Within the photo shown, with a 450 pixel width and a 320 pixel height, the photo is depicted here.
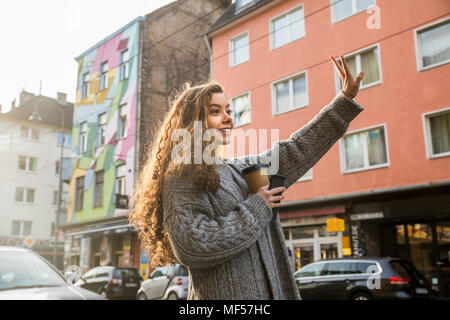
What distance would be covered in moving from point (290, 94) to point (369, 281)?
960 centimetres

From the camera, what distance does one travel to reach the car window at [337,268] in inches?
448

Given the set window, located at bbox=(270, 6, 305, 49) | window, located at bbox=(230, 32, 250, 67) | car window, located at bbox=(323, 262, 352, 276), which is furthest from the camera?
window, located at bbox=(230, 32, 250, 67)

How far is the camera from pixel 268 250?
1.68 metres

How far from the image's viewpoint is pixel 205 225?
5.05 feet

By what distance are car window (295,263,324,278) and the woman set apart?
1077 centimetres

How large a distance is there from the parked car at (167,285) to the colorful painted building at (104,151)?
695 cm

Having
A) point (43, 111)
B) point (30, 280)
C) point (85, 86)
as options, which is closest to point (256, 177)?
point (30, 280)

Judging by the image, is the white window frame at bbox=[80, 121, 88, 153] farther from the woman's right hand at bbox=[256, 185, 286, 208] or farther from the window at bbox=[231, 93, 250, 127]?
the woman's right hand at bbox=[256, 185, 286, 208]

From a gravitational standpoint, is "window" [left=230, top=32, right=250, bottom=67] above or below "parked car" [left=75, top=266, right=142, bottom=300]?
above

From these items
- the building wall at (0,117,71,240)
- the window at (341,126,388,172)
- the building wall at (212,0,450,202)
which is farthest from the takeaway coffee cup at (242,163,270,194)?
the building wall at (0,117,71,240)

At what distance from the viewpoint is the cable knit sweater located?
1.51 metres
